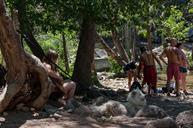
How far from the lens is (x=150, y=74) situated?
1322 centimetres

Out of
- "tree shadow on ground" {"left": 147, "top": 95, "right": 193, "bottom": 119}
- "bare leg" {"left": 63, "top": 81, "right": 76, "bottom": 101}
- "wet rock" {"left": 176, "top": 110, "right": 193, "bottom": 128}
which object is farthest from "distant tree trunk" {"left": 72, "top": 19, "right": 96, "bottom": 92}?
"wet rock" {"left": 176, "top": 110, "right": 193, "bottom": 128}

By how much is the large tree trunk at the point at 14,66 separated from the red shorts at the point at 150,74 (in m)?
5.19

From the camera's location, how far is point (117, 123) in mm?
8000

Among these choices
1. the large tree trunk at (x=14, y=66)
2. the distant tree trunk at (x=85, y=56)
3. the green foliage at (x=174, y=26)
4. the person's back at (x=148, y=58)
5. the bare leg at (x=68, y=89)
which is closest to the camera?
the large tree trunk at (x=14, y=66)

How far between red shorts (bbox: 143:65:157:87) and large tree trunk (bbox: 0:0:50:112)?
Result: 5195 millimetres

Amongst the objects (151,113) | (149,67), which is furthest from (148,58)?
(151,113)

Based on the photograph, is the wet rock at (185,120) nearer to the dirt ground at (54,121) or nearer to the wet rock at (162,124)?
the wet rock at (162,124)

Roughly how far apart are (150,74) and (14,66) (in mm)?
5932

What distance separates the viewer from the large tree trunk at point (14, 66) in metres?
7.61

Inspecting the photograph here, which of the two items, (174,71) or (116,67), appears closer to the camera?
(174,71)

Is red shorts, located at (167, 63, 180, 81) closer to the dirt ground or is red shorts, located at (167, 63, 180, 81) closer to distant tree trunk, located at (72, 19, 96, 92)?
distant tree trunk, located at (72, 19, 96, 92)

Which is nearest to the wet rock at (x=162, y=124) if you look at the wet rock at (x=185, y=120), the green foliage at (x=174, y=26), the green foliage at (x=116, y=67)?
the wet rock at (x=185, y=120)

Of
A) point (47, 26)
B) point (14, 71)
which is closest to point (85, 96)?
point (47, 26)

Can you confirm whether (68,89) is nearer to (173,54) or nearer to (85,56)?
(85,56)
